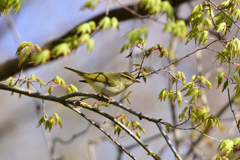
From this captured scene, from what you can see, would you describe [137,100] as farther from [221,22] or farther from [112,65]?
[221,22]

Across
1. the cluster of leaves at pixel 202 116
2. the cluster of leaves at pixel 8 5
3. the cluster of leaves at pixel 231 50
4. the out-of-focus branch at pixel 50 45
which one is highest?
the cluster of leaves at pixel 8 5

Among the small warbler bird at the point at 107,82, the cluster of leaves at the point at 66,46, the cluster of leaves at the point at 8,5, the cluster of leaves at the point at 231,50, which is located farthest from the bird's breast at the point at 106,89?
the cluster of leaves at the point at 231,50

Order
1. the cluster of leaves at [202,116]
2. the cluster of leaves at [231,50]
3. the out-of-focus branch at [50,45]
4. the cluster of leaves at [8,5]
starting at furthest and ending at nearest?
1. the out-of-focus branch at [50,45]
2. the cluster of leaves at [202,116]
3. the cluster of leaves at [231,50]
4. the cluster of leaves at [8,5]

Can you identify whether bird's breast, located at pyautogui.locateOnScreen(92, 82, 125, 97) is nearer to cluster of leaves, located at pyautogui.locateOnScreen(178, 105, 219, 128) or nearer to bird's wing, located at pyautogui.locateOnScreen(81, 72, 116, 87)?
bird's wing, located at pyautogui.locateOnScreen(81, 72, 116, 87)

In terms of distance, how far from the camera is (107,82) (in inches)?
144

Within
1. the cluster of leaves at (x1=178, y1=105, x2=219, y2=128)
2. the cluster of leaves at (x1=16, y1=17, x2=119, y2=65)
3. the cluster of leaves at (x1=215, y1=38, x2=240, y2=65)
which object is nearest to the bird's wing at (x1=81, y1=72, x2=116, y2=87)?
the cluster of leaves at (x1=16, y1=17, x2=119, y2=65)

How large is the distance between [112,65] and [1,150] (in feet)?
19.5

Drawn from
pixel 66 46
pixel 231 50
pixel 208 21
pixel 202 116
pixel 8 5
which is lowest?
pixel 202 116

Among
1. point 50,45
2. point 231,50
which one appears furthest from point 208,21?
point 50,45

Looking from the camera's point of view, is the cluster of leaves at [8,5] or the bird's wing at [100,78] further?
the bird's wing at [100,78]

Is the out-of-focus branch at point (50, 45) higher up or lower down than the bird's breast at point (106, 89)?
higher up

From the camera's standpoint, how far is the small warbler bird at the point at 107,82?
3.56 metres

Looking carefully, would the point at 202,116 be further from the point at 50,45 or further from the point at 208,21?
the point at 50,45

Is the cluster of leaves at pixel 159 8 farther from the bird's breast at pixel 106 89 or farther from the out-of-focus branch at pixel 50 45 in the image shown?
the out-of-focus branch at pixel 50 45
